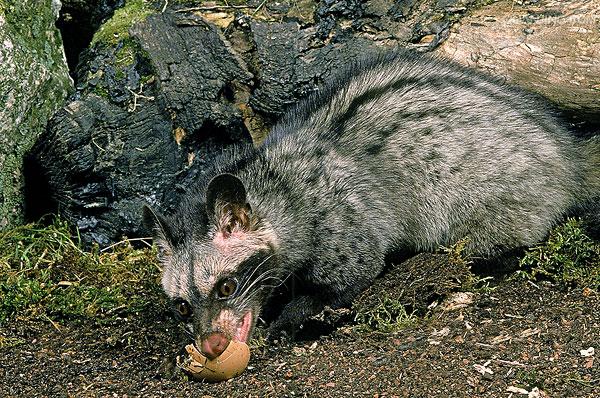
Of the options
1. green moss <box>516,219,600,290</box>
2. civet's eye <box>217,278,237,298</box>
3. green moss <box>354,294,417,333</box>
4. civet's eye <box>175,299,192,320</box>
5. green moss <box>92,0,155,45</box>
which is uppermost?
green moss <box>92,0,155,45</box>

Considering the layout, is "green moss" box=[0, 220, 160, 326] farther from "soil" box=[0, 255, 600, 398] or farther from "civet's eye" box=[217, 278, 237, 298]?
"civet's eye" box=[217, 278, 237, 298]

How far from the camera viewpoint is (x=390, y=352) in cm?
560

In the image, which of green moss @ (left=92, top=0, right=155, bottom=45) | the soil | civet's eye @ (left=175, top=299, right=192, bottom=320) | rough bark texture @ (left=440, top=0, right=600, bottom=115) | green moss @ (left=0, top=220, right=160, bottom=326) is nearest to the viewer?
the soil

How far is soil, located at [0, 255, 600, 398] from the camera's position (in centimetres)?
517

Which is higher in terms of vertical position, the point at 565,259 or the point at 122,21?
the point at 122,21

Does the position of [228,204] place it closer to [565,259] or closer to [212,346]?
[212,346]

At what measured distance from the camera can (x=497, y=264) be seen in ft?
22.3

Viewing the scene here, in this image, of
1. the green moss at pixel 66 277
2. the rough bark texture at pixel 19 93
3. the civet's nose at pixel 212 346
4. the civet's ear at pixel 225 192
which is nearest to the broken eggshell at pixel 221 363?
the civet's nose at pixel 212 346

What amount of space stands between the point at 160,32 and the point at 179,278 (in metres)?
2.76

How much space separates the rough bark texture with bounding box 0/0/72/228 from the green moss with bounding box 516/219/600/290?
4391mm

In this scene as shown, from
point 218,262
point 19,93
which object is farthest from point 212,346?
point 19,93

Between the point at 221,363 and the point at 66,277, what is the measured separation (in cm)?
245

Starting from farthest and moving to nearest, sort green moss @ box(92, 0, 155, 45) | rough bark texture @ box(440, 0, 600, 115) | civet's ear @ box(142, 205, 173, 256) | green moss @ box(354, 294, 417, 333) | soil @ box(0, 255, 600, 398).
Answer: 1. green moss @ box(92, 0, 155, 45)
2. rough bark texture @ box(440, 0, 600, 115)
3. green moss @ box(354, 294, 417, 333)
4. civet's ear @ box(142, 205, 173, 256)
5. soil @ box(0, 255, 600, 398)

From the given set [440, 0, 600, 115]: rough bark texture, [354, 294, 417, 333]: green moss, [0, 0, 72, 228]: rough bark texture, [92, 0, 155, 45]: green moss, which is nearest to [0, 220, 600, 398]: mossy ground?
[354, 294, 417, 333]: green moss
